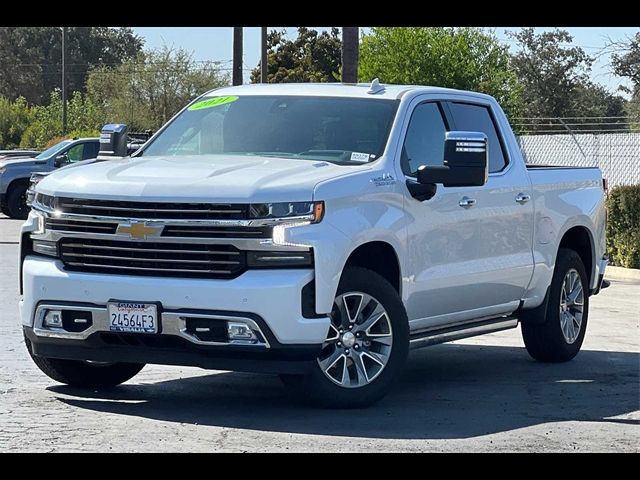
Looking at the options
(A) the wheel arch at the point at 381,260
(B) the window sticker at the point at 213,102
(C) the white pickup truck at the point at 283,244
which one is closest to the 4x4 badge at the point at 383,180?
(C) the white pickup truck at the point at 283,244

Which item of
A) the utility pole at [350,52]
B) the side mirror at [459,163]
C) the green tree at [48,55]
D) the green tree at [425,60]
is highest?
the green tree at [48,55]

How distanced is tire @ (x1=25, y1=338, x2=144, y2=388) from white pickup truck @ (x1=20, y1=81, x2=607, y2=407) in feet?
0.04

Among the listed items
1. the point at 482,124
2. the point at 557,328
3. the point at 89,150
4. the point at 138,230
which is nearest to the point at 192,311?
the point at 138,230

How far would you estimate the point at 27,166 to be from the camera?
95.4 feet

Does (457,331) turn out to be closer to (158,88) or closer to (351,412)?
(351,412)

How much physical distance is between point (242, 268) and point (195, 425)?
0.93m

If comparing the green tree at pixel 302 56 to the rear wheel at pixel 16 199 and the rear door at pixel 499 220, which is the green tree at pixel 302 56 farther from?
the rear door at pixel 499 220

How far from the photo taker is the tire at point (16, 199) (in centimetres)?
2933

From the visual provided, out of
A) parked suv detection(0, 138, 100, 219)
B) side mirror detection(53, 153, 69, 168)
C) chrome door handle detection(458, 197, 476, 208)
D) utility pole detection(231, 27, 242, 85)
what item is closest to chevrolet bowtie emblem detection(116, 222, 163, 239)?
chrome door handle detection(458, 197, 476, 208)

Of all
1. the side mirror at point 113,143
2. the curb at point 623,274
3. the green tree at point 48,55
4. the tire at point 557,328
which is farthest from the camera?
the green tree at point 48,55

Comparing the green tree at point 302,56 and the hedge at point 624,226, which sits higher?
the green tree at point 302,56

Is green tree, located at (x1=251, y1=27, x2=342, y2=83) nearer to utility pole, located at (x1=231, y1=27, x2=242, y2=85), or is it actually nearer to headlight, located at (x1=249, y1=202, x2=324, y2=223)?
utility pole, located at (x1=231, y1=27, x2=242, y2=85)

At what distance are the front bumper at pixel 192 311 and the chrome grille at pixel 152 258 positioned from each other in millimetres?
68
